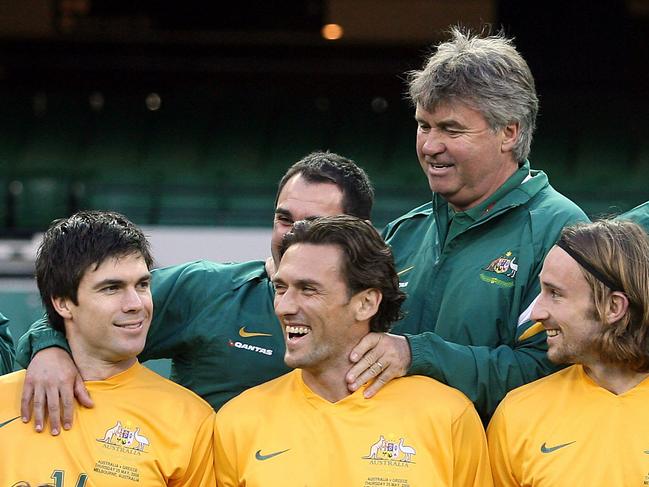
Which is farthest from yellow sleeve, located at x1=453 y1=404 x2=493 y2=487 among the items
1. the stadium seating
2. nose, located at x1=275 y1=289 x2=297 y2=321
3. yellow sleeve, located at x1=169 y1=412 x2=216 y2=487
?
the stadium seating

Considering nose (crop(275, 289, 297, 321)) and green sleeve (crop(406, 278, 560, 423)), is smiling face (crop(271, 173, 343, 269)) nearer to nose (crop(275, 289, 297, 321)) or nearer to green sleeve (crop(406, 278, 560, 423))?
nose (crop(275, 289, 297, 321))

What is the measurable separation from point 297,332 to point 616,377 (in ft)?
2.51

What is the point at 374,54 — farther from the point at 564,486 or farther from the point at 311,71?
the point at 564,486

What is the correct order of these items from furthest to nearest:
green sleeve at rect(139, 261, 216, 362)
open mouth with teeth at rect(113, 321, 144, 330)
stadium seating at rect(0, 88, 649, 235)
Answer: stadium seating at rect(0, 88, 649, 235) < green sleeve at rect(139, 261, 216, 362) < open mouth with teeth at rect(113, 321, 144, 330)

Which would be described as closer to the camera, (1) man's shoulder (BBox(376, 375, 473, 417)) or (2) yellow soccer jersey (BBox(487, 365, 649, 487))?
(2) yellow soccer jersey (BBox(487, 365, 649, 487))

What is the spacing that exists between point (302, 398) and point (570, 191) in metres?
5.58

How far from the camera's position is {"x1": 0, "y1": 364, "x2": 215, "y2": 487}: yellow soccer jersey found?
108 inches

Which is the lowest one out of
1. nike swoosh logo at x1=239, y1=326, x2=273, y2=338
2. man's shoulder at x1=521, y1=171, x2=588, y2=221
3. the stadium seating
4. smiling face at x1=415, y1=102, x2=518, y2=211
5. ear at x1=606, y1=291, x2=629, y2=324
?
the stadium seating

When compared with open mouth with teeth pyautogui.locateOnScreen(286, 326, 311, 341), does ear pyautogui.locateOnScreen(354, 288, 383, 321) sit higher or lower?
higher

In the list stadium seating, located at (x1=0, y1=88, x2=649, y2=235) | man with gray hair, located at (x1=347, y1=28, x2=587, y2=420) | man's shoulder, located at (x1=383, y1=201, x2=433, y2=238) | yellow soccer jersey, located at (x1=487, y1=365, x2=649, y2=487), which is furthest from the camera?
stadium seating, located at (x1=0, y1=88, x2=649, y2=235)

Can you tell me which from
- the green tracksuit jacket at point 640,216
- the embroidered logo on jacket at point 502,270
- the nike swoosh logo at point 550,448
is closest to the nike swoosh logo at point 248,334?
the embroidered logo on jacket at point 502,270

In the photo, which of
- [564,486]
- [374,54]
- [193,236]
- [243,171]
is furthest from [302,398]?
[374,54]

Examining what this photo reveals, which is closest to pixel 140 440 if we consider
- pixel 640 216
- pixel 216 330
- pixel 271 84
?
pixel 216 330

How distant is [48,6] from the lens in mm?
8531
